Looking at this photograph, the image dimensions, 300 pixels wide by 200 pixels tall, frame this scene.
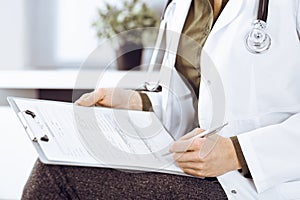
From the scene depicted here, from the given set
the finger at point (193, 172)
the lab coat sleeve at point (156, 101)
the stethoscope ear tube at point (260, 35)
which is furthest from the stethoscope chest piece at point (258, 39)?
the lab coat sleeve at point (156, 101)

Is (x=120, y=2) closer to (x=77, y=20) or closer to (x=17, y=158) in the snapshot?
(x=77, y=20)

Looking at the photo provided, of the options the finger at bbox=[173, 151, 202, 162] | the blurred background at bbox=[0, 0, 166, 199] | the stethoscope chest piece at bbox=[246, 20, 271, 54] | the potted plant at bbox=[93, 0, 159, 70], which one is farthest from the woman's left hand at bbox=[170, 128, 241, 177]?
the potted plant at bbox=[93, 0, 159, 70]

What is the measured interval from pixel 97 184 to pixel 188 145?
162mm

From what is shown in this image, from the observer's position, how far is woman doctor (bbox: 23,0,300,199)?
855mm

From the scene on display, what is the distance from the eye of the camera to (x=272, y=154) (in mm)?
908

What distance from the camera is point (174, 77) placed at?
1214 mm

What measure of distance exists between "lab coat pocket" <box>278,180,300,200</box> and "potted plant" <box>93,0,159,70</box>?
60.7 inches

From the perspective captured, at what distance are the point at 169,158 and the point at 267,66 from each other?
0.79 ft

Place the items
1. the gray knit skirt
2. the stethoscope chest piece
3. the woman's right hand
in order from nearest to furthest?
the gray knit skirt, the stethoscope chest piece, the woman's right hand

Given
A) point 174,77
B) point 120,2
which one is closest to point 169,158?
point 174,77

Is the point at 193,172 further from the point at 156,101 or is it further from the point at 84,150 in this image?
the point at 156,101

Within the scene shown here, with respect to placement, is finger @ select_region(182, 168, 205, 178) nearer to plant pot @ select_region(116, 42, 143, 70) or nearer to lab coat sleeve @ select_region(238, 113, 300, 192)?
lab coat sleeve @ select_region(238, 113, 300, 192)

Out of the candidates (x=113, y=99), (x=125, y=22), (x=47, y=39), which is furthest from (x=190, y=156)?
(x=47, y=39)

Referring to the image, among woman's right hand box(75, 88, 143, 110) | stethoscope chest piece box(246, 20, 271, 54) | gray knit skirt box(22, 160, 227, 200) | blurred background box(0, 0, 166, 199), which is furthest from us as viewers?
blurred background box(0, 0, 166, 199)
